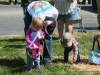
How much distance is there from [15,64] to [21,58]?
1.40ft

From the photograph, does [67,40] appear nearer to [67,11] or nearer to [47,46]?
[47,46]

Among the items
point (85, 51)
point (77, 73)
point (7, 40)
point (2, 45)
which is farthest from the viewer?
point (7, 40)

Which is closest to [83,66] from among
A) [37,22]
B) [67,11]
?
[37,22]

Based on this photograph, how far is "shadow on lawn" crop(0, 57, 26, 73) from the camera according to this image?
13.8 ft

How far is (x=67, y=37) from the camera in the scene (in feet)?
14.0

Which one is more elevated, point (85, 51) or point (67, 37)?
point (67, 37)

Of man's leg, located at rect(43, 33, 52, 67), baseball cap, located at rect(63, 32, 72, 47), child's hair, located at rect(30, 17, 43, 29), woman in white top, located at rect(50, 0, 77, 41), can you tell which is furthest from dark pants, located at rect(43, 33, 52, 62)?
woman in white top, located at rect(50, 0, 77, 41)

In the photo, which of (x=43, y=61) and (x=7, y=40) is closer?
(x=43, y=61)

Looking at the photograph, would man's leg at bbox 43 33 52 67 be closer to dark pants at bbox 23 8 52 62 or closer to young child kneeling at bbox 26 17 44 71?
dark pants at bbox 23 8 52 62

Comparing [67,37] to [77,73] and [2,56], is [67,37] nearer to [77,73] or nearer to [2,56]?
[77,73]

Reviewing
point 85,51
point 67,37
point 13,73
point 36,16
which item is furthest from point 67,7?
point 13,73

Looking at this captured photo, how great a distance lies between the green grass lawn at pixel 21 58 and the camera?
4105mm

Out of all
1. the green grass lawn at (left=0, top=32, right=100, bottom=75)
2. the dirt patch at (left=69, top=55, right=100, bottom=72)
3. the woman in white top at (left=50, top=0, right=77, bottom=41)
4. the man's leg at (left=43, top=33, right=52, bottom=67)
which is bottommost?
the dirt patch at (left=69, top=55, right=100, bottom=72)

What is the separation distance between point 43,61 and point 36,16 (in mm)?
1129
